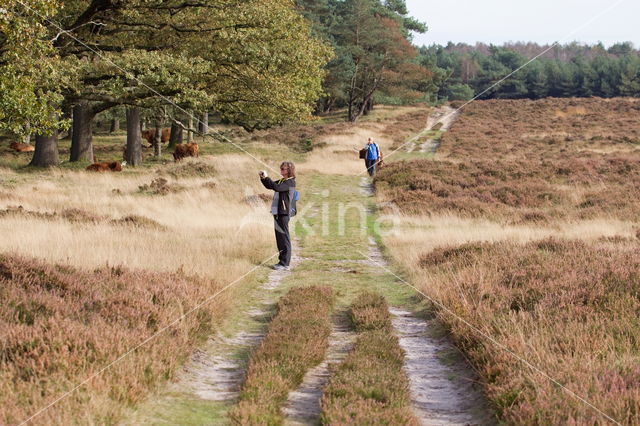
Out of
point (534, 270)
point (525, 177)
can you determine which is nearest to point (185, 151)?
point (525, 177)

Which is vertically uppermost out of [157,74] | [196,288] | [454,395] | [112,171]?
[157,74]

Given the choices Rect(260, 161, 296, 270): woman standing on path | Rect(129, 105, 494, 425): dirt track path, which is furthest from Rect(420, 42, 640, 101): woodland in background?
Rect(129, 105, 494, 425): dirt track path

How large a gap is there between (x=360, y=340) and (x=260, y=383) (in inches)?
70.8

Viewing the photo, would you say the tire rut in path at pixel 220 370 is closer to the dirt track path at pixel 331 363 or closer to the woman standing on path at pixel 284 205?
the dirt track path at pixel 331 363

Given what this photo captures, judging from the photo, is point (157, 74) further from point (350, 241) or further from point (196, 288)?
point (196, 288)

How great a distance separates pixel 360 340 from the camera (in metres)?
7.09

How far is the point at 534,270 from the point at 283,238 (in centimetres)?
487

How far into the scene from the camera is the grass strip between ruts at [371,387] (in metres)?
4.89

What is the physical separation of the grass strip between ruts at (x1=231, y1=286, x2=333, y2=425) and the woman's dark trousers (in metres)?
2.94

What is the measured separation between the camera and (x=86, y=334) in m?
6.07

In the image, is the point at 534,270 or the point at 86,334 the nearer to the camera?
the point at 86,334

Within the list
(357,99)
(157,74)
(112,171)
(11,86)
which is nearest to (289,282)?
(11,86)

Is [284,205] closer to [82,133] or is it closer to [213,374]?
[213,374]

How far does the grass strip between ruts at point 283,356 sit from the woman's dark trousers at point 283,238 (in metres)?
2.94
